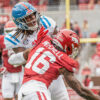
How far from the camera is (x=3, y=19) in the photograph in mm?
11539

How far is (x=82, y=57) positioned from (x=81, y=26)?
174 cm

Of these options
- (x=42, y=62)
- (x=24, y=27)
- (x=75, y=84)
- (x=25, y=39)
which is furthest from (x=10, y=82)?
(x=75, y=84)

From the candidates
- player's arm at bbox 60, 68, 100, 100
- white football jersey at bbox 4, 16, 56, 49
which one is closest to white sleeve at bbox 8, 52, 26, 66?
white football jersey at bbox 4, 16, 56, 49

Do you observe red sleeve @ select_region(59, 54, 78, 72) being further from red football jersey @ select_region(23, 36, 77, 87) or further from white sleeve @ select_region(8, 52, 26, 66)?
white sleeve @ select_region(8, 52, 26, 66)

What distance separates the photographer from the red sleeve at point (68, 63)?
3201 mm

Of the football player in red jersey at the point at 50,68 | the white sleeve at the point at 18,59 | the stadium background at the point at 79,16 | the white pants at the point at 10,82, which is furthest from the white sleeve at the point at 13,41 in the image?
the stadium background at the point at 79,16

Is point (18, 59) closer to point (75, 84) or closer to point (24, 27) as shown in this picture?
point (24, 27)

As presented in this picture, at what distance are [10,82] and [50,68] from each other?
7.81 ft

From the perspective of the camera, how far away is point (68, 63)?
321 centimetres

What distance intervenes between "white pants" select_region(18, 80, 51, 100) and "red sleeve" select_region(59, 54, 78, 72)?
26 cm

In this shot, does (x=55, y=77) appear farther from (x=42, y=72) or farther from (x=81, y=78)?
(x=81, y=78)

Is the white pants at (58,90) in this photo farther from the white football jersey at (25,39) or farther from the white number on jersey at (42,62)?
the white football jersey at (25,39)

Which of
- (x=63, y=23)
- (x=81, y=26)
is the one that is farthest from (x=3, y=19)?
(x=81, y=26)

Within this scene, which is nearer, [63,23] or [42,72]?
[42,72]
